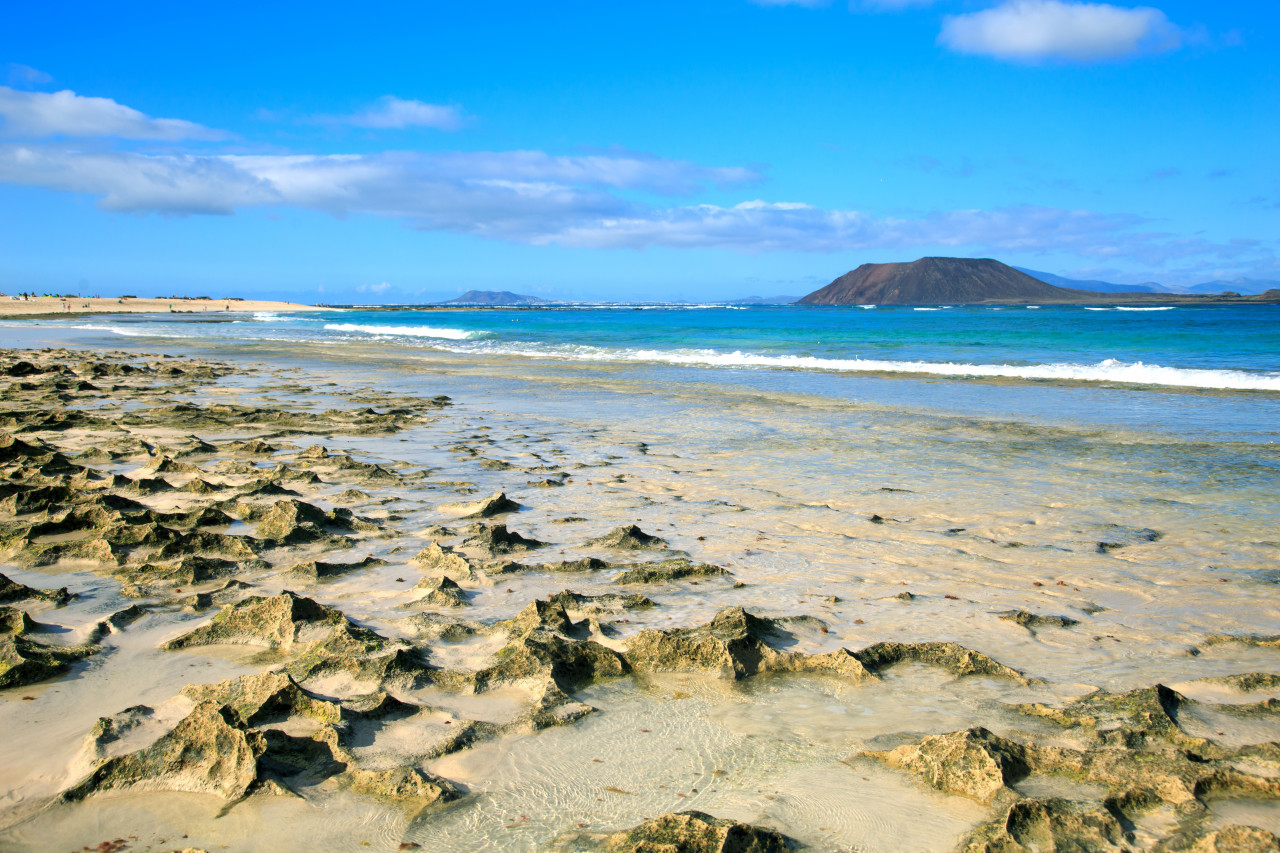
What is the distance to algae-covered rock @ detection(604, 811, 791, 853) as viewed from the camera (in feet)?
6.55

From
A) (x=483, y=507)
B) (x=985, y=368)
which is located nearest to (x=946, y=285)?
(x=985, y=368)

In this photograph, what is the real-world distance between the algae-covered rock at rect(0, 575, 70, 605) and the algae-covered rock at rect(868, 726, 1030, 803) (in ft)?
12.6

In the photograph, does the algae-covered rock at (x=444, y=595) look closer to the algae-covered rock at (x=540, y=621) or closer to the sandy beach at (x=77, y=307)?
the algae-covered rock at (x=540, y=621)

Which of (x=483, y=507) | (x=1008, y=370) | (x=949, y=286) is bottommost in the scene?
(x=483, y=507)

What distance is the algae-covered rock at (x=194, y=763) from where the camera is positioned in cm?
230

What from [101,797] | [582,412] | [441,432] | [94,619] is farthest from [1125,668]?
[582,412]

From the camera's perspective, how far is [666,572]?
171 inches

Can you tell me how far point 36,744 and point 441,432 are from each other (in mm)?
6896

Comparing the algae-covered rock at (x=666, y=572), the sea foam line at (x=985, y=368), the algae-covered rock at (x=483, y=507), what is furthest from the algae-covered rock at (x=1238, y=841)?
the sea foam line at (x=985, y=368)

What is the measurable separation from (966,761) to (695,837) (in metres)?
0.97

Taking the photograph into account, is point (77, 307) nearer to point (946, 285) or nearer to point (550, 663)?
point (550, 663)

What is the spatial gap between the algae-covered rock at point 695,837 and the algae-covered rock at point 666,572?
215 cm

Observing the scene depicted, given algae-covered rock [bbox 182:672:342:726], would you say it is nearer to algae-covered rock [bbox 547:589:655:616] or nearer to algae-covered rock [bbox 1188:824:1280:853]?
algae-covered rock [bbox 547:589:655:616]

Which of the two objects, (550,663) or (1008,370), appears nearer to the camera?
(550,663)
